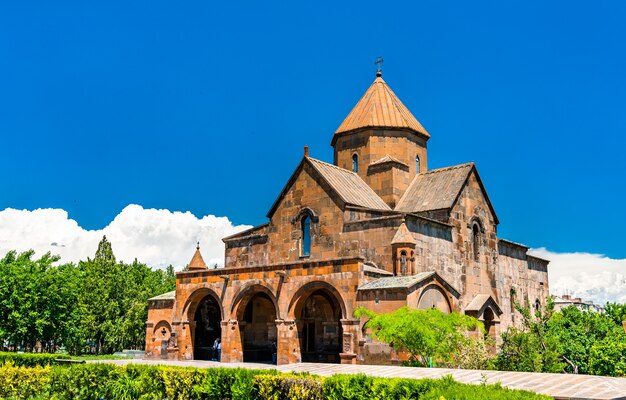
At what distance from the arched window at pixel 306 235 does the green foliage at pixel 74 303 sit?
46.7 feet

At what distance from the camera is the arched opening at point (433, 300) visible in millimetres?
18844

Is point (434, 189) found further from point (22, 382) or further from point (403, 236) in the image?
point (22, 382)

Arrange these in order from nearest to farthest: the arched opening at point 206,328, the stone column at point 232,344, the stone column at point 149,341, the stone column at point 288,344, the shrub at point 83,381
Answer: the shrub at point 83,381, the stone column at point 288,344, the stone column at point 232,344, the arched opening at point 206,328, the stone column at point 149,341

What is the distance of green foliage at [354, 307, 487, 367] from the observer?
16.6m

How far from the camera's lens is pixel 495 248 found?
26.8m

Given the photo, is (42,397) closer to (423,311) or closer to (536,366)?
(423,311)

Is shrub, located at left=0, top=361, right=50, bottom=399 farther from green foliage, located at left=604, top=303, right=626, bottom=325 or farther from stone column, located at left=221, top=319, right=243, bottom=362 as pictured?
green foliage, located at left=604, top=303, right=626, bottom=325

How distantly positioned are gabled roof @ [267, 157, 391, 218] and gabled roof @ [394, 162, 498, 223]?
120 cm

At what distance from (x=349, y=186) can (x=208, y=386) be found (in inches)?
549

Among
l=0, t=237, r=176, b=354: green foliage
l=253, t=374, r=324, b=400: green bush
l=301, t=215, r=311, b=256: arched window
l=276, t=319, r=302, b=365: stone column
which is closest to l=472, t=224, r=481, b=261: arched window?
l=301, t=215, r=311, b=256: arched window

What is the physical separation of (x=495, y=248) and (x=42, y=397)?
765 inches

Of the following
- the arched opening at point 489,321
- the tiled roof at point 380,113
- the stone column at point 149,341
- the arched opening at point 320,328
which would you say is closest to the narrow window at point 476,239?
the arched opening at point 489,321

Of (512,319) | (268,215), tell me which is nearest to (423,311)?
(268,215)

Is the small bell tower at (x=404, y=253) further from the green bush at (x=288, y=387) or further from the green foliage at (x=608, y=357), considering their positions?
the green bush at (x=288, y=387)
